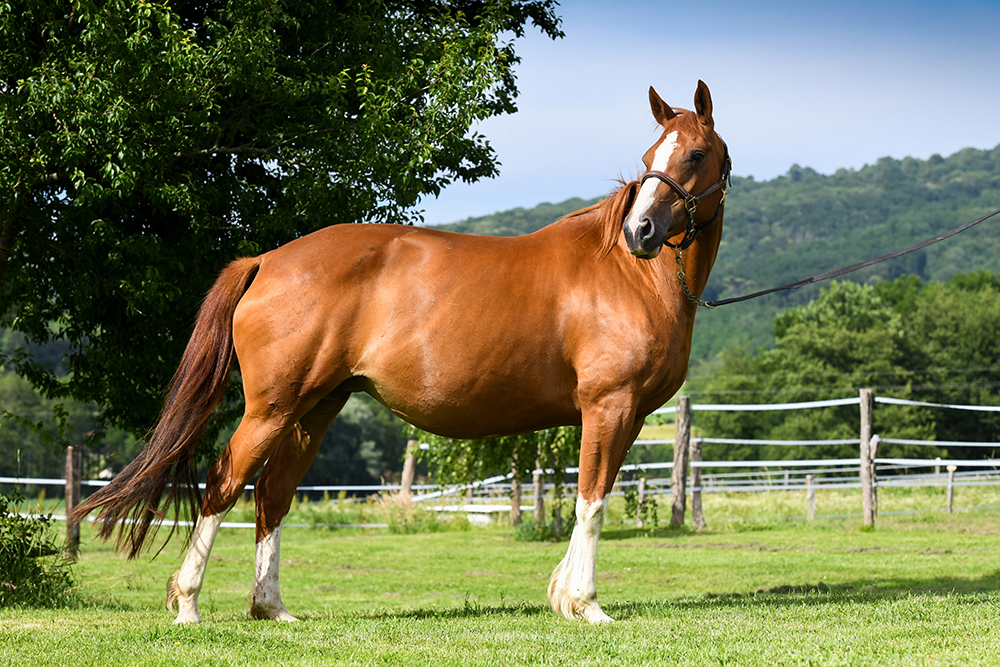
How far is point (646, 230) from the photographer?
4.96 meters

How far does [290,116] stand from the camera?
7375mm

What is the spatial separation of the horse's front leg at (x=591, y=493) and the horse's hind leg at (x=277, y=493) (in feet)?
5.35

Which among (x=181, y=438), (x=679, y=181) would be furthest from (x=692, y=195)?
(x=181, y=438)

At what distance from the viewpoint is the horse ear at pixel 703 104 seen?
5312 mm

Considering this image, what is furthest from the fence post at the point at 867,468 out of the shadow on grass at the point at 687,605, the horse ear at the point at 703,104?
the horse ear at the point at 703,104

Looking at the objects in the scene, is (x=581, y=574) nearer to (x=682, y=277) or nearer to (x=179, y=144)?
(x=682, y=277)

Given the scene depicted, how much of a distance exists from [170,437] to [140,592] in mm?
4801

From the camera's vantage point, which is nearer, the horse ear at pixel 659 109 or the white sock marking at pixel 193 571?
the white sock marking at pixel 193 571

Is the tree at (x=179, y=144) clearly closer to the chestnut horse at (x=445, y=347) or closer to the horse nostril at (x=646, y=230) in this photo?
the chestnut horse at (x=445, y=347)

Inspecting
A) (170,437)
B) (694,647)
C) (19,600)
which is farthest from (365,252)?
(19,600)

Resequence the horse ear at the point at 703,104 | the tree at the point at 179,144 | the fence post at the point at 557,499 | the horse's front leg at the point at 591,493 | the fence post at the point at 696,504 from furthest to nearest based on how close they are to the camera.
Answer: the fence post at the point at 696,504, the fence post at the point at 557,499, the tree at the point at 179,144, the horse ear at the point at 703,104, the horse's front leg at the point at 591,493

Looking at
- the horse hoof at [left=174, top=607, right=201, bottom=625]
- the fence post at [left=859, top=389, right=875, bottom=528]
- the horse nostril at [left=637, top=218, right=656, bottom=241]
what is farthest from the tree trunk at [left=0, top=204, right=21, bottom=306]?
the fence post at [left=859, top=389, right=875, bottom=528]

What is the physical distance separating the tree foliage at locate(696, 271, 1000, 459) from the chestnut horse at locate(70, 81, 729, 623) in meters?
47.7

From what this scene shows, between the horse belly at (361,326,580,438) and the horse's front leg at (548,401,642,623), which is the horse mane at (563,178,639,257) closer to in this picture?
the horse belly at (361,326,580,438)
